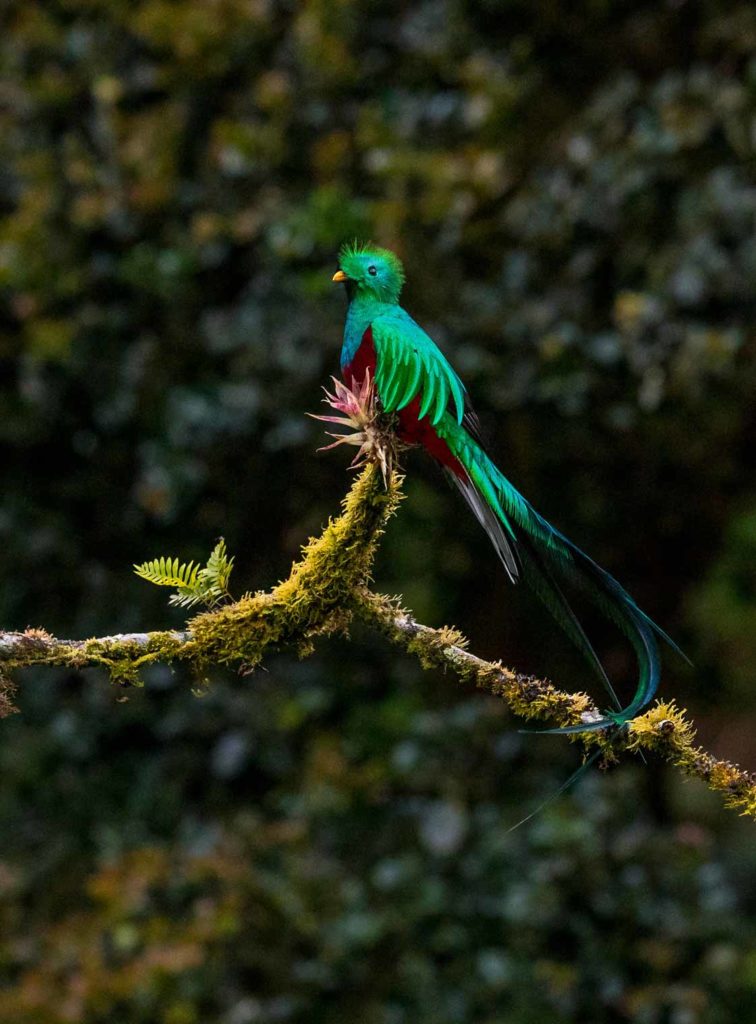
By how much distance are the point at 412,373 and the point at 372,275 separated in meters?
0.33

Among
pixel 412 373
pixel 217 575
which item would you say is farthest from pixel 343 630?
pixel 412 373

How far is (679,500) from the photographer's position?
3621 mm

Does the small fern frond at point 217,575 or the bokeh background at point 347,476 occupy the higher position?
the bokeh background at point 347,476

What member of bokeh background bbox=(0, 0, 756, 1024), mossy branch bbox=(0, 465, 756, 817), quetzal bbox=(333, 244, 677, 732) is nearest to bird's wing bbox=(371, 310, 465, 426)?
quetzal bbox=(333, 244, 677, 732)

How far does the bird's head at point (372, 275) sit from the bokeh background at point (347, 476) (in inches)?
38.3

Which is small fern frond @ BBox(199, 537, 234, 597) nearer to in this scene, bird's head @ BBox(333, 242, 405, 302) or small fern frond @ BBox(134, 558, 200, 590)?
small fern frond @ BBox(134, 558, 200, 590)

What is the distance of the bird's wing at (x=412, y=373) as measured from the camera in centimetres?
208

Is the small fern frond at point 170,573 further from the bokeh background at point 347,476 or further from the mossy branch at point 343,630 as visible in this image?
the bokeh background at point 347,476

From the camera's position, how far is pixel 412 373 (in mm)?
2139

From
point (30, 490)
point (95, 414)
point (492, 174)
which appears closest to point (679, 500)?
point (492, 174)

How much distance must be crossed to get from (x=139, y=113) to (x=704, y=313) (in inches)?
74.1

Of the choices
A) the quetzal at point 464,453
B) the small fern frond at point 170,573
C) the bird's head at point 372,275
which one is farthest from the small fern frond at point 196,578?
the bird's head at point 372,275

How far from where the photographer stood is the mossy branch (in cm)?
158

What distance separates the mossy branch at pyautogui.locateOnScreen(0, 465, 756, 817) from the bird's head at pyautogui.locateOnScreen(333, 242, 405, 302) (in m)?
0.69
